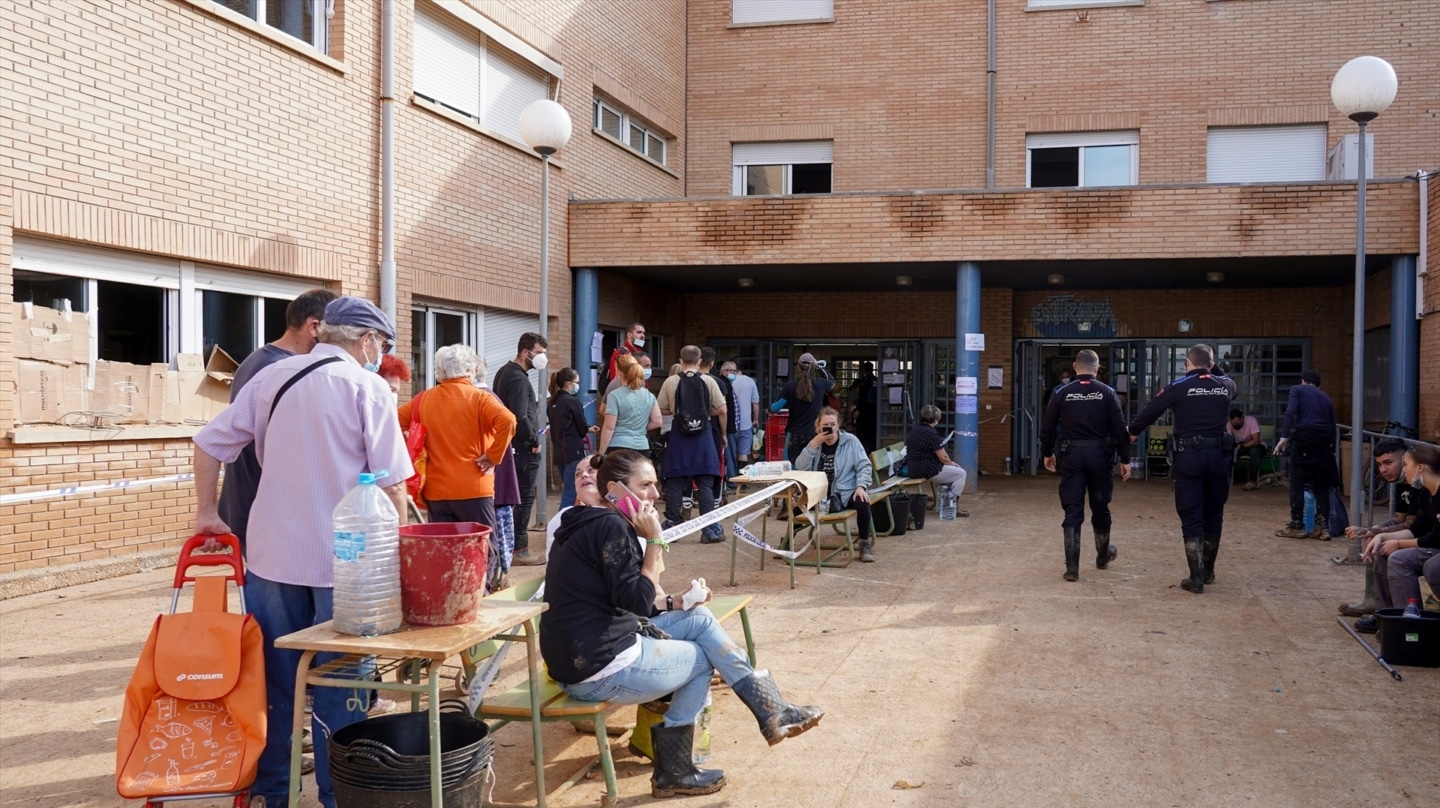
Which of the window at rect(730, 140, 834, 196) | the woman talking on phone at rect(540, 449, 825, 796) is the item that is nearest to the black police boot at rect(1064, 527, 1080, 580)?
the woman talking on phone at rect(540, 449, 825, 796)

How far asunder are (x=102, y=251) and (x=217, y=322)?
4.25 ft

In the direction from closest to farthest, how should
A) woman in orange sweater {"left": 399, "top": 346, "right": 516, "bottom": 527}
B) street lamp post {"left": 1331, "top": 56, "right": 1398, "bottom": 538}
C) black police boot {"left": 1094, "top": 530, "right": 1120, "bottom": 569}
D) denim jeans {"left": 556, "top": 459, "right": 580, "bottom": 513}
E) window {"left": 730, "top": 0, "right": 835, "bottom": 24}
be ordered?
woman in orange sweater {"left": 399, "top": 346, "right": 516, "bottom": 527} → black police boot {"left": 1094, "top": 530, "right": 1120, "bottom": 569} → street lamp post {"left": 1331, "top": 56, "right": 1398, "bottom": 538} → denim jeans {"left": 556, "top": 459, "right": 580, "bottom": 513} → window {"left": 730, "top": 0, "right": 835, "bottom": 24}

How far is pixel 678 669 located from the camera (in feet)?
13.4

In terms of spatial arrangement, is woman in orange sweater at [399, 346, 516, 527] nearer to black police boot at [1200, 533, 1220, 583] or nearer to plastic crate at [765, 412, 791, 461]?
black police boot at [1200, 533, 1220, 583]

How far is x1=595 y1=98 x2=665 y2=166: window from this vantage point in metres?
16.4

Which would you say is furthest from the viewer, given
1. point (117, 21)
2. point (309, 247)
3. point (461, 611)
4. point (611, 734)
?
point (309, 247)

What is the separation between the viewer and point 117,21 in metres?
8.15

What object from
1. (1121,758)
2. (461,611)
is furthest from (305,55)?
(1121,758)

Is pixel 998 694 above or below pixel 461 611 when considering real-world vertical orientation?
below

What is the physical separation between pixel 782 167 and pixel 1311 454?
10.8 metres

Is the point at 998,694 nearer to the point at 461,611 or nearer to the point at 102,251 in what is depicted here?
the point at 461,611

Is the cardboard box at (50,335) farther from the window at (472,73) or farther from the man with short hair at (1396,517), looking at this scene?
the man with short hair at (1396,517)

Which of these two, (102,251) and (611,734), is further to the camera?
(102,251)

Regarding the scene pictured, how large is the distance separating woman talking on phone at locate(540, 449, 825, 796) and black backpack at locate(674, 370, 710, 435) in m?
5.09
